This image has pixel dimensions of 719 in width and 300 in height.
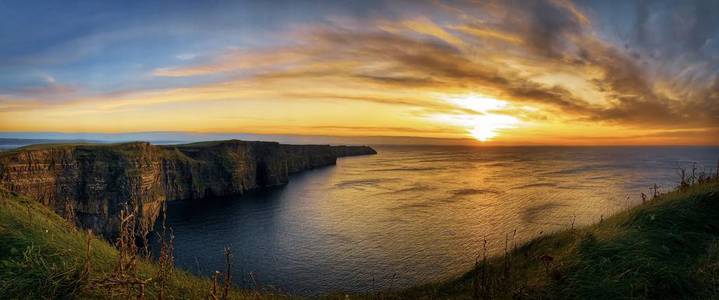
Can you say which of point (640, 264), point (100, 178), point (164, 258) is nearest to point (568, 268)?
Answer: point (640, 264)

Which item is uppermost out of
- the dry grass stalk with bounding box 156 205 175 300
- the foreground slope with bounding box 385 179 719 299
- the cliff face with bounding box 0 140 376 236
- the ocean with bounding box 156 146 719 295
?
the dry grass stalk with bounding box 156 205 175 300

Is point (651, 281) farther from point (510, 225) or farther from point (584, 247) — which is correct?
point (510, 225)

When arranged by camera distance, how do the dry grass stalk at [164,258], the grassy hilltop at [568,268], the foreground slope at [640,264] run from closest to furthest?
the dry grass stalk at [164,258] < the grassy hilltop at [568,268] < the foreground slope at [640,264]

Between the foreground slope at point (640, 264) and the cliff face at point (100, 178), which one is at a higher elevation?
the foreground slope at point (640, 264)

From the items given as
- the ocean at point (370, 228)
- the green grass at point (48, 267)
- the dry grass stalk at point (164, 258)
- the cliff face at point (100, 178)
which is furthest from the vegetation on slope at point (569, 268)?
the cliff face at point (100, 178)

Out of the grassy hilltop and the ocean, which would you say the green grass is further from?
the ocean

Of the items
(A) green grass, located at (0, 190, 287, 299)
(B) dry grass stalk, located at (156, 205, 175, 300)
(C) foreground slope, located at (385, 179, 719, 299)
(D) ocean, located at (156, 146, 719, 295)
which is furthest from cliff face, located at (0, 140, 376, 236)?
(C) foreground slope, located at (385, 179, 719, 299)

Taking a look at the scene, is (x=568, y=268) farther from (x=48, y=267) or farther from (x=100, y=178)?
(x=100, y=178)

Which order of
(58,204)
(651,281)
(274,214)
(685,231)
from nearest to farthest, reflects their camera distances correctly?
1. (651,281)
2. (685,231)
3. (58,204)
4. (274,214)

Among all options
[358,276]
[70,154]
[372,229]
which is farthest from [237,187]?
[358,276]

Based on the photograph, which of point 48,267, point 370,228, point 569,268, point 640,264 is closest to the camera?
point 48,267

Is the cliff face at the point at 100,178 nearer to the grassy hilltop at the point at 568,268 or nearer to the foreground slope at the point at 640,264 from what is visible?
the grassy hilltop at the point at 568,268

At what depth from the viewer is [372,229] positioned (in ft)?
180

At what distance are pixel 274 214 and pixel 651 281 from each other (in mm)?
69465
